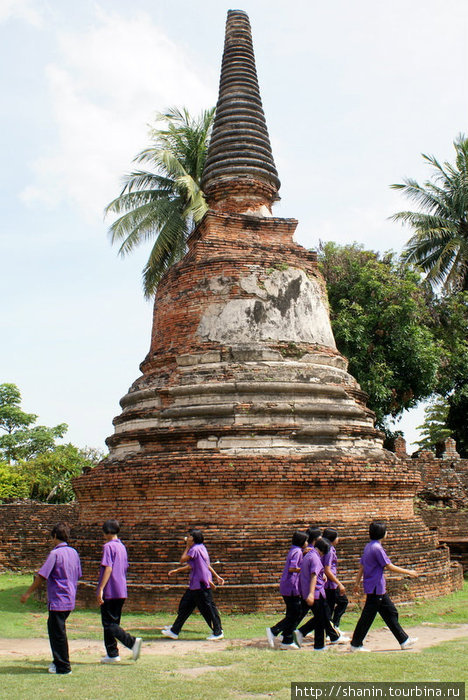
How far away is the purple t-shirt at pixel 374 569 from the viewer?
6068 mm

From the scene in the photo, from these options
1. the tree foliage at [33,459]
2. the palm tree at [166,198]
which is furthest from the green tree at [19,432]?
the palm tree at [166,198]

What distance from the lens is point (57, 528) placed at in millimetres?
5777

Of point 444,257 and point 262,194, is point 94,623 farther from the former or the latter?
point 444,257

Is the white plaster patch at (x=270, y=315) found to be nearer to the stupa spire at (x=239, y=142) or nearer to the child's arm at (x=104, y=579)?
the stupa spire at (x=239, y=142)

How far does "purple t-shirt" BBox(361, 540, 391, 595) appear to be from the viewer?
607cm

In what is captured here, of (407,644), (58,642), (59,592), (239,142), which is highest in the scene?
(239,142)

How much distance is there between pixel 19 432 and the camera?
39594mm

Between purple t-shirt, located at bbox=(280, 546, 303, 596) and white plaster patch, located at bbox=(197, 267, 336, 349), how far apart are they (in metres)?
5.16

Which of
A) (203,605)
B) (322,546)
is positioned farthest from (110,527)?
(322,546)

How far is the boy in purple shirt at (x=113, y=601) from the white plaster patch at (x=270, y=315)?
577cm

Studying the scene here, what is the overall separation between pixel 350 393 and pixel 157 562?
4.56 meters

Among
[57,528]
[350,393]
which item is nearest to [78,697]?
[57,528]

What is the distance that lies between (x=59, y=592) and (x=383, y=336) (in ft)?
57.1

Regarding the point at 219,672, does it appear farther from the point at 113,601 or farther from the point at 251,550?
the point at 251,550
